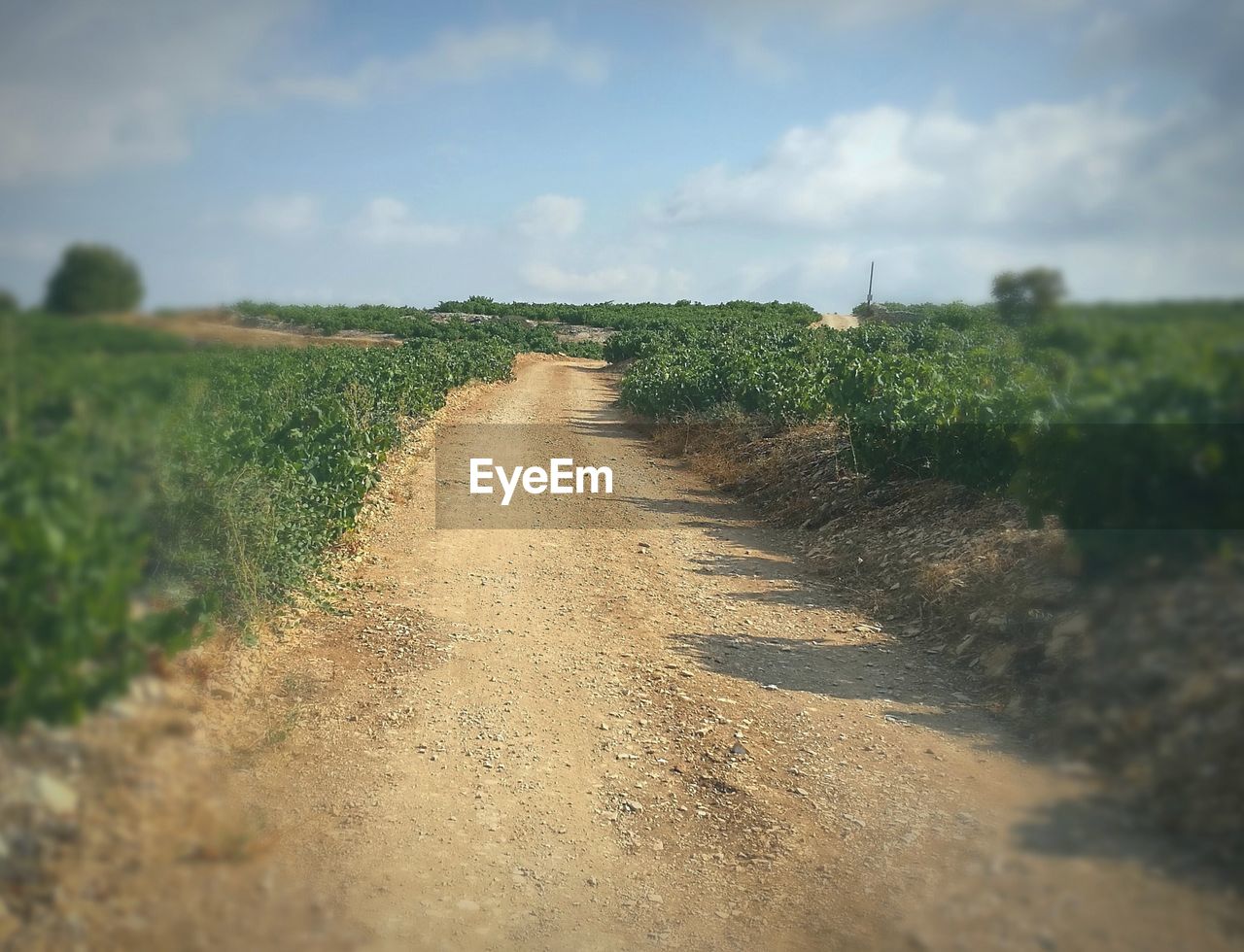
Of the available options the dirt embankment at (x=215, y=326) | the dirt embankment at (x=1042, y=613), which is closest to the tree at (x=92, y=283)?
the dirt embankment at (x=215, y=326)

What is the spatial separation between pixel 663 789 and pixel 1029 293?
3239 millimetres

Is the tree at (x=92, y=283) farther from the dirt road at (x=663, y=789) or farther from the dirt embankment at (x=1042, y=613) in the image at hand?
the dirt embankment at (x=1042, y=613)

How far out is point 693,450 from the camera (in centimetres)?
1608

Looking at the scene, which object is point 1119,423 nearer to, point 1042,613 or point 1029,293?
point 1029,293

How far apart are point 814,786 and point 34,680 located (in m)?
4.00

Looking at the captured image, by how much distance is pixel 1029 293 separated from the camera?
298 centimetres

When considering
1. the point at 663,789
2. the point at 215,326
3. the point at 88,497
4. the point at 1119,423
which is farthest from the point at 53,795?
the point at 663,789

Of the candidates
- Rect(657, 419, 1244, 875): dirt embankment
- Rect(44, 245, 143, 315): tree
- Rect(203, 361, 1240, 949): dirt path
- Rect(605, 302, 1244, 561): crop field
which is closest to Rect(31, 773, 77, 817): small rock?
Rect(44, 245, 143, 315): tree

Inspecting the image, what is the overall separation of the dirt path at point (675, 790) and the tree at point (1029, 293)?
4.21 ft

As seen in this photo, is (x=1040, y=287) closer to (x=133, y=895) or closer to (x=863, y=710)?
(x=133, y=895)

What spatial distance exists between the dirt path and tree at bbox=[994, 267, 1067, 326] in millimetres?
1283

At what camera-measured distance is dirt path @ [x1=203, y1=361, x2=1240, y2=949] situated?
7.57ft

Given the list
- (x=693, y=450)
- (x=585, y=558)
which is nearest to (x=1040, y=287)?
(x=585, y=558)

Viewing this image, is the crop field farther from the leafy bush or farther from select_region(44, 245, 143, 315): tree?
select_region(44, 245, 143, 315): tree
